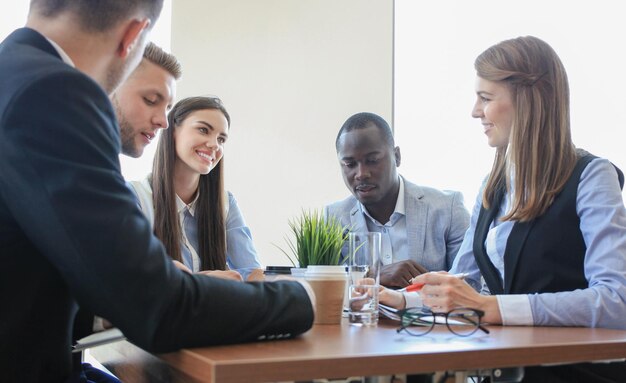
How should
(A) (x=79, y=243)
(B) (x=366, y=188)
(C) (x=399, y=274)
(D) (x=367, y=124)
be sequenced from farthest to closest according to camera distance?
(D) (x=367, y=124), (B) (x=366, y=188), (C) (x=399, y=274), (A) (x=79, y=243)

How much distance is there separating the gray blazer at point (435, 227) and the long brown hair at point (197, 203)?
646mm

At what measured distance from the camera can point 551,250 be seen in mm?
1972

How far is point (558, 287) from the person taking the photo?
1.95 meters

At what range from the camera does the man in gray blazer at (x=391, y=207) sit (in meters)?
3.29

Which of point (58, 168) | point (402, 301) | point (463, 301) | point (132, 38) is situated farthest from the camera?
point (402, 301)

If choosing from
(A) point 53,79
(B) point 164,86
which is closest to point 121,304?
(A) point 53,79

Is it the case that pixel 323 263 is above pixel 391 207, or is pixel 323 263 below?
above

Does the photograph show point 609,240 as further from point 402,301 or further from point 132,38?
point 132,38

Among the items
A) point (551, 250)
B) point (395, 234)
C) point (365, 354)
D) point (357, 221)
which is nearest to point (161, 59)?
point (357, 221)

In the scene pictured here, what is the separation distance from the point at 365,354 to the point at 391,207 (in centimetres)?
238

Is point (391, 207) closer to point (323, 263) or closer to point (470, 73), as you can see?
point (470, 73)

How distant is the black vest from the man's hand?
0.58 m

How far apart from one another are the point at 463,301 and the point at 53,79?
3.58 ft

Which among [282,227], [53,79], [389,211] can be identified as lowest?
[282,227]
